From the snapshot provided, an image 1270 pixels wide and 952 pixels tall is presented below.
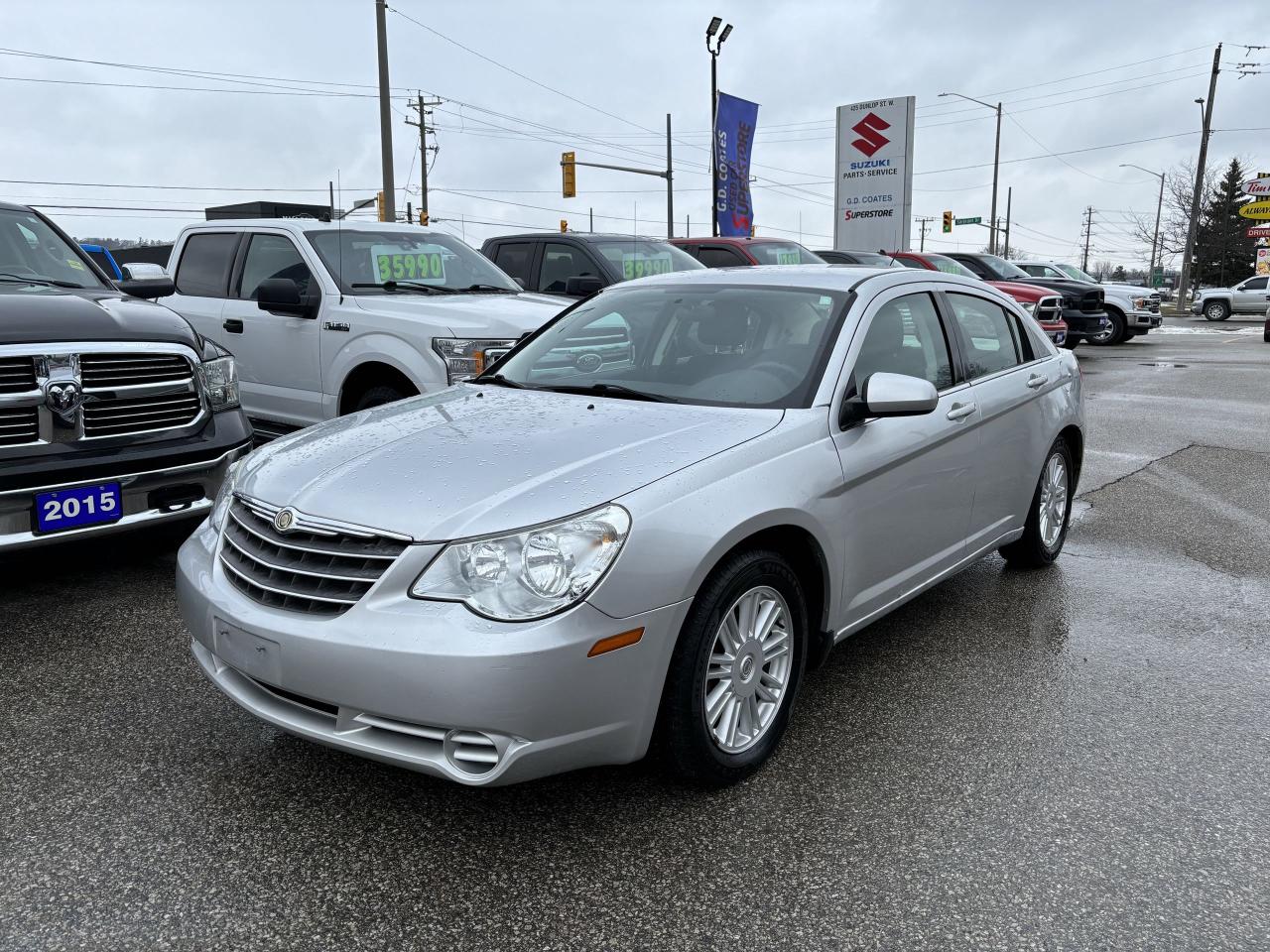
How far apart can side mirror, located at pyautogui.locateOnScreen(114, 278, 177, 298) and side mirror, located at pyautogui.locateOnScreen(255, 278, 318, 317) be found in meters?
0.79

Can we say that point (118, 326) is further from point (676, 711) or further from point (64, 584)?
point (676, 711)

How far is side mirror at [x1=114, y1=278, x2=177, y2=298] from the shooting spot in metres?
5.98

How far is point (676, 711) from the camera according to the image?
9.47ft

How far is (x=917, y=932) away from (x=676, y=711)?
2.65 feet

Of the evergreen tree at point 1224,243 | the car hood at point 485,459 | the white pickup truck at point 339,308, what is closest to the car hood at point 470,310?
the white pickup truck at point 339,308

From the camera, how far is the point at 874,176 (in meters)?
24.8

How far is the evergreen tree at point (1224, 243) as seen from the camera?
6631 centimetres

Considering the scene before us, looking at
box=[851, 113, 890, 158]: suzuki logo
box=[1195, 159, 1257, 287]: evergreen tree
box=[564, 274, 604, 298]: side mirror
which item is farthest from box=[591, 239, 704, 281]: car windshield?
box=[1195, 159, 1257, 287]: evergreen tree

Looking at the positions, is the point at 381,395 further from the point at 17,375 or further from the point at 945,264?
the point at 945,264

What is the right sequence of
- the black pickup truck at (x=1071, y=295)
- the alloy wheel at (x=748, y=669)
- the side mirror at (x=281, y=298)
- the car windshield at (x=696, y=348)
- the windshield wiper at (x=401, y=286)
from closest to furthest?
the alloy wheel at (x=748, y=669)
the car windshield at (x=696, y=348)
the side mirror at (x=281, y=298)
the windshield wiper at (x=401, y=286)
the black pickup truck at (x=1071, y=295)

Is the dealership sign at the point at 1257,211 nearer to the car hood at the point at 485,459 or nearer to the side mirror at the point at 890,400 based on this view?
the side mirror at the point at 890,400

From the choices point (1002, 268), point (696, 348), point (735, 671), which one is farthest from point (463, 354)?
point (1002, 268)

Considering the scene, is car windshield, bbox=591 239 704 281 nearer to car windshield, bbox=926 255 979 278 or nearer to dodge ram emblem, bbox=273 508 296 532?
dodge ram emblem, bbox=273 508 296 532

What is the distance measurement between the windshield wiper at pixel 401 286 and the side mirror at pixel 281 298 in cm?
43
